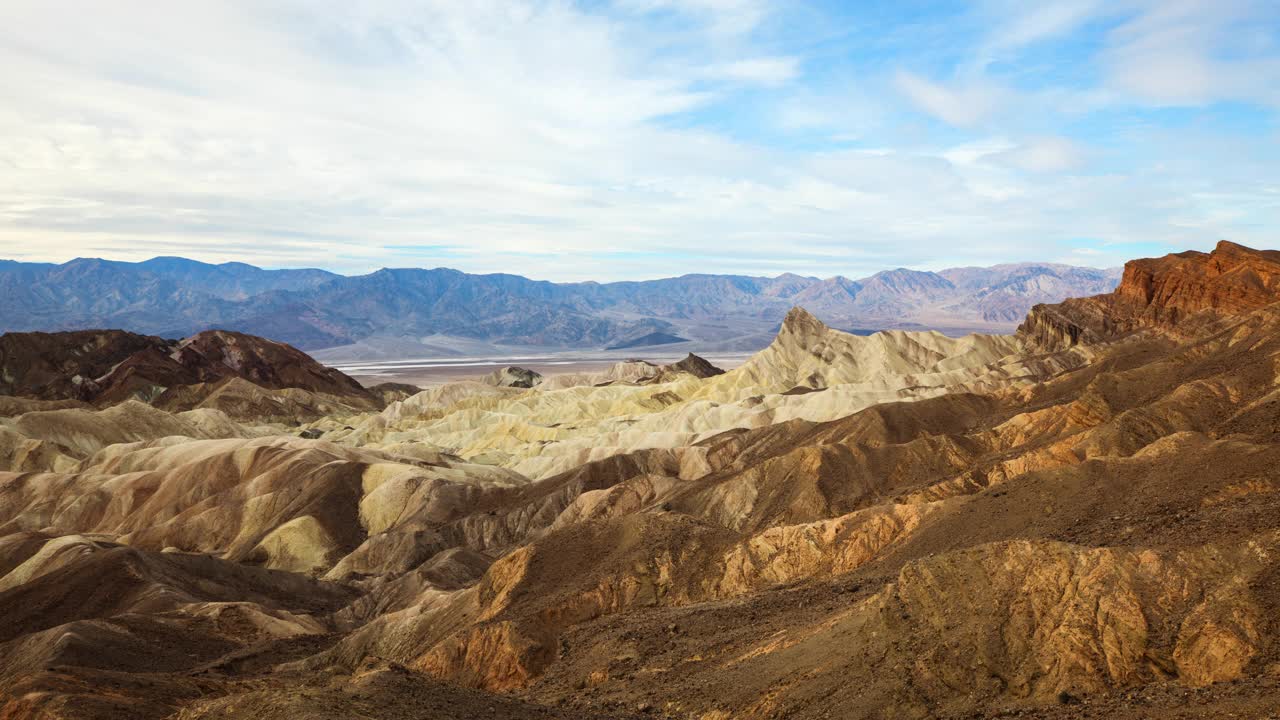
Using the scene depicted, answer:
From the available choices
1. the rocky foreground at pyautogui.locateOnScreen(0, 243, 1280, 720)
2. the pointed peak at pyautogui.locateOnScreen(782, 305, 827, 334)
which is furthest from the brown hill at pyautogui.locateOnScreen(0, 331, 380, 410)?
the pointed peak at pyautogui.locateOnScreen(782, 305, 827, 334)

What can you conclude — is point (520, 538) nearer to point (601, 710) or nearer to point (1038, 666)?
point (601, 710)

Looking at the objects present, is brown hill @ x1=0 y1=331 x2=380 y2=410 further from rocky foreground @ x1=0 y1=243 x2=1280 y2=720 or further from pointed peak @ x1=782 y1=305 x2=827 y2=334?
pointed peak @ x1=782 y1=305 x2=827 y2=334

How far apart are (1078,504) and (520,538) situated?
3466 cm

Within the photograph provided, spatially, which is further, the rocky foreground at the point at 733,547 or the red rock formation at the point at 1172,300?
the red rock formation at the point at 1172,300

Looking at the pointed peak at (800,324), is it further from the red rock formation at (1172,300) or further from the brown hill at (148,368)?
the brown hill at (148,368)

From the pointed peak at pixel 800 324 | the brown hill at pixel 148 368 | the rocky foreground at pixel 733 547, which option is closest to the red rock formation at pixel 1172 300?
the rocky foreground at pixel 733 547

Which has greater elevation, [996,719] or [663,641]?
[996,719]

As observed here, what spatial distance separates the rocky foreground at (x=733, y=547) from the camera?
1983cm

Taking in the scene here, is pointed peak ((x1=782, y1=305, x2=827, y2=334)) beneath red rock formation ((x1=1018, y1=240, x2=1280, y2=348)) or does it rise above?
beneath

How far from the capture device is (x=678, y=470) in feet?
224

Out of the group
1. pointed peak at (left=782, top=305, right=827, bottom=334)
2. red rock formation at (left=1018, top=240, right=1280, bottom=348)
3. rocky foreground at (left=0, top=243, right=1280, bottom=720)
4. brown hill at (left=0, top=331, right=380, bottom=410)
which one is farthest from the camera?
brown hill at (left=0, top=331, right=380, bottom=410)

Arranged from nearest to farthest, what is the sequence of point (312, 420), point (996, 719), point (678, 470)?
point (996, 719) → point (678, 470) → point (312, 420)

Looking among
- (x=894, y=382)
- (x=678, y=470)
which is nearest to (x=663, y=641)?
(x=678, y=470)

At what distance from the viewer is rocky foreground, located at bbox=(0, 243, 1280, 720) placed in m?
19.8
